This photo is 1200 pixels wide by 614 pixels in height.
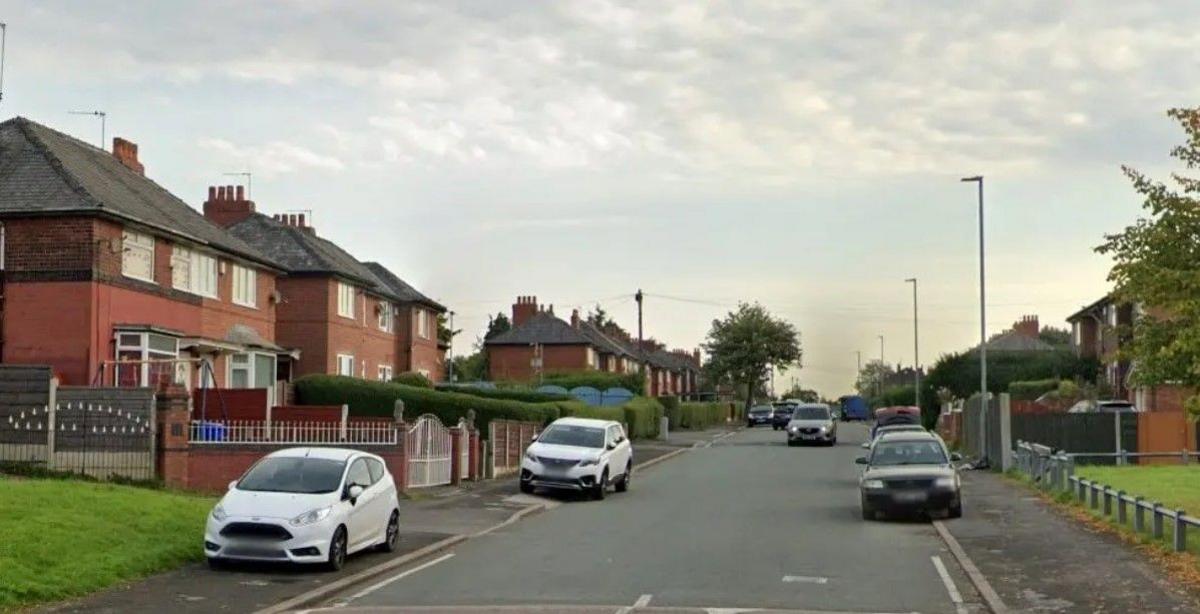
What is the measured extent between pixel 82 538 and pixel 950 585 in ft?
32.2

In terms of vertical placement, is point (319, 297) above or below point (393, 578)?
above

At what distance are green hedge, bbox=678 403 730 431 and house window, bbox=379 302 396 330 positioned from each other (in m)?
27.6

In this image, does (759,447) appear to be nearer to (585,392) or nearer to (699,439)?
(699,439)

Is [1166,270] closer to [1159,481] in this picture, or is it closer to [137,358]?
[1159,481]

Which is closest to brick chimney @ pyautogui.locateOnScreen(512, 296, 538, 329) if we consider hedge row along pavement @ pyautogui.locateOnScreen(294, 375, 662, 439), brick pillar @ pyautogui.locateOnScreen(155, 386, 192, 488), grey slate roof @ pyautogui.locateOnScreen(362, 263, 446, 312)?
grey slate roof @ pyautogui.locateOnScreen(362, 263, 446, 312)

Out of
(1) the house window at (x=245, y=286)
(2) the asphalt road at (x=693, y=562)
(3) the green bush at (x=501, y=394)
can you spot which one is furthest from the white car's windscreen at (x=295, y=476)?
(3) the green bush at (x=501, y=394)

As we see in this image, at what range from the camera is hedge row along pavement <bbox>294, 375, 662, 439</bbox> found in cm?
4064

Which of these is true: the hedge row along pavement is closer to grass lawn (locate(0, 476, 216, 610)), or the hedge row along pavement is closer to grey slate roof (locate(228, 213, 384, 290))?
grey slate roof (locate(228, 213, 384, 290))

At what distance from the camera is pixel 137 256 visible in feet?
114

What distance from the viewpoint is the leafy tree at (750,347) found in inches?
4887

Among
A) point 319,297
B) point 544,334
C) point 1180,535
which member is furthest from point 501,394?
point 544,334

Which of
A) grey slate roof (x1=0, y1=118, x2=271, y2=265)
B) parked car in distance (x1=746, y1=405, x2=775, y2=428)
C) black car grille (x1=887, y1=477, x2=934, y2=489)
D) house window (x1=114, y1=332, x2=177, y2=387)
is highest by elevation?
grey slate roof (x1=0, y1=118, x2=271, y2=265)

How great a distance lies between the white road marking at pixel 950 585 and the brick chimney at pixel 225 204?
38534 millimetres

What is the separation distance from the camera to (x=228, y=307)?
134 ft
